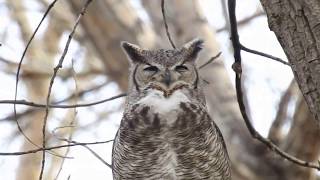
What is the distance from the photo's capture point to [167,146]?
92.9 inches

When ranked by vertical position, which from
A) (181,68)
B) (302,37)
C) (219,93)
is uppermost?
(219,93)

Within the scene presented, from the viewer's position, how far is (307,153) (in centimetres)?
380

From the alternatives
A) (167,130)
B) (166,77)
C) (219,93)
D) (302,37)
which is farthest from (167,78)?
(219,93)

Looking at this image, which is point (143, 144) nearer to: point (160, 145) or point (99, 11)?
point (160, 145)

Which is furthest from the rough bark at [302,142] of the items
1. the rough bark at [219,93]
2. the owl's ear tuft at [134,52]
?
the owl's ear tuft at [134,52]

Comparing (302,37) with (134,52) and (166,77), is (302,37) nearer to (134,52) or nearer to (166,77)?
(166,77)

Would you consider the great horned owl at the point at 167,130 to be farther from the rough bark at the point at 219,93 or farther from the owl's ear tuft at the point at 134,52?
the rough bark at the point at 219,93

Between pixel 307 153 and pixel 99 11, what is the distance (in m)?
1.68

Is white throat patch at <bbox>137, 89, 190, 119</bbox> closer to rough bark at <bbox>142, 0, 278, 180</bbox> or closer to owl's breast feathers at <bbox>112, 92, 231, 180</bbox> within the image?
owl's breast feathers at <bbox>112, 92, 231, 180</bbox>

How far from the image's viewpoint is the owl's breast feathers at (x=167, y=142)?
2.36 meters

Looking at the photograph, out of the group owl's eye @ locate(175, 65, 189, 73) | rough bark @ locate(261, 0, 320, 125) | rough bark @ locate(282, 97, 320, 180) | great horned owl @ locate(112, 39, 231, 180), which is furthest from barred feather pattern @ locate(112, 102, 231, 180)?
rough bark @ locate(282, 97, 320, 180)

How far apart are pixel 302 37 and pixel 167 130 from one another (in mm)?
953

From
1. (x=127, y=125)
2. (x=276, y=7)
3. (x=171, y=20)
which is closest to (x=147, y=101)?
(x=127, y=125)

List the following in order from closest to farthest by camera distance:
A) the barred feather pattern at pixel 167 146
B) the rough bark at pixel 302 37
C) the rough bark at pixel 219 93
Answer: the rough bark at pixel 302 37, the barred feather pattern at pixel 167 146, the rough bark at pixel 219 93
